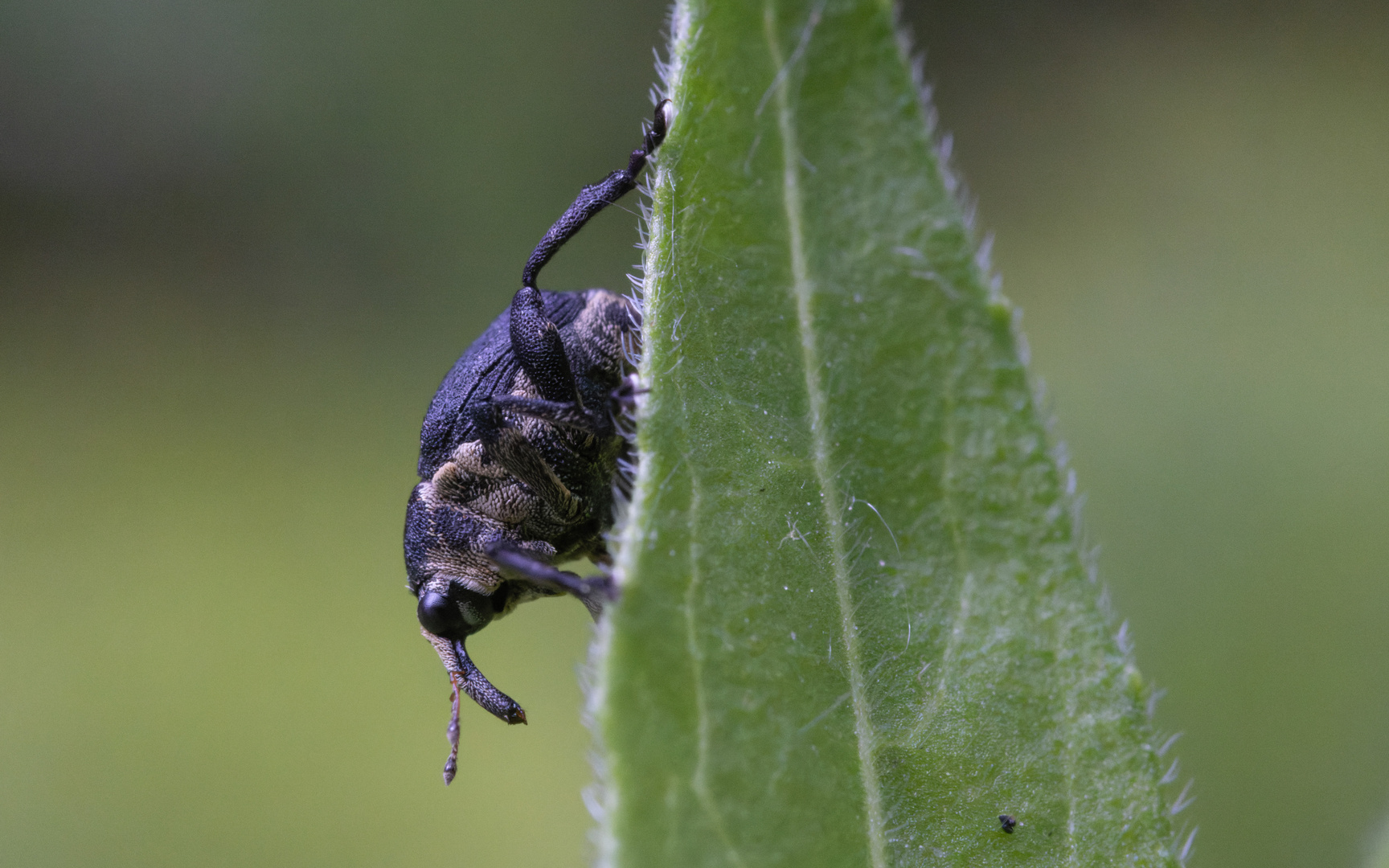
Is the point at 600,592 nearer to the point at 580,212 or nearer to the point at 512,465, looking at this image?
the point at 512,465

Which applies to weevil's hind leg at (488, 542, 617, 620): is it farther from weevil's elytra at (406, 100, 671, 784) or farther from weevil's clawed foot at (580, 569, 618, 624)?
weevil's elytra at (406, 100, 671, 784)

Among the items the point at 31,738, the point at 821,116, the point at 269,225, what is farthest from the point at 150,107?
the point at 821,116

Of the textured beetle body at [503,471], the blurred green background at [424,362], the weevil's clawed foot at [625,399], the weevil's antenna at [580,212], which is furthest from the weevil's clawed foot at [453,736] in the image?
the blurred green background at [424,362]

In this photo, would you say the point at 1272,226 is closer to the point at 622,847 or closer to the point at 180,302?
the point at 622,847

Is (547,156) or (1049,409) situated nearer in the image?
(1049,409)

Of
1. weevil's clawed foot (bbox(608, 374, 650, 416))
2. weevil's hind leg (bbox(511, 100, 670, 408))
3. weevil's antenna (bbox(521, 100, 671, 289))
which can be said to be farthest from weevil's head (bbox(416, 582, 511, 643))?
weevil's antenna (bbox(521, 100, 671, 289))

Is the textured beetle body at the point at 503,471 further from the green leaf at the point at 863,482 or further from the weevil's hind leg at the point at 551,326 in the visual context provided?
the green leaf at the point at 863,482

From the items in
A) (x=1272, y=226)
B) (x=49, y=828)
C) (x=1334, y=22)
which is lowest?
(x=49, y=828)
